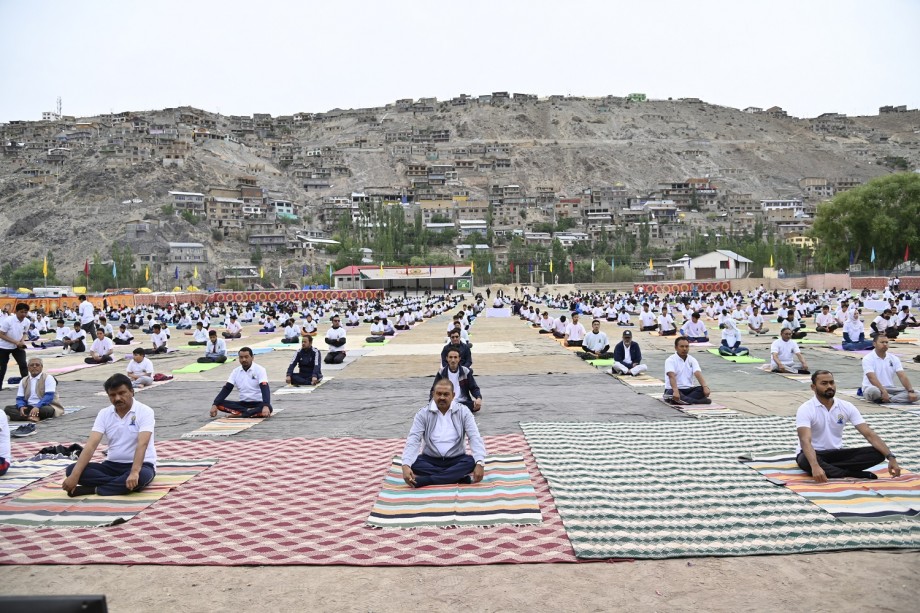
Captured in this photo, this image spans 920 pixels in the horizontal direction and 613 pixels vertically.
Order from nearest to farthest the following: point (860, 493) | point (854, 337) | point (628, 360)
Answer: point (860, 493) < point (628, 360) < point (854, 337)

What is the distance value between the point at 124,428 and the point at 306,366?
6.80 metres

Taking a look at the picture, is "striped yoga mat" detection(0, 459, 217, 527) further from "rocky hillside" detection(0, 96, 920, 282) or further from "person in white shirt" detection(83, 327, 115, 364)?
"rocky hillside" detection(0, 96, 920, 282)

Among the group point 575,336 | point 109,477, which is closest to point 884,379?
point 109,477

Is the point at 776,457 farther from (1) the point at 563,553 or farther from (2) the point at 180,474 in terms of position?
(2) the point at 180,474

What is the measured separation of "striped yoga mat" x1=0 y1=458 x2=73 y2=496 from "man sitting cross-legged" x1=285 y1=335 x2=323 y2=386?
538 centimetres

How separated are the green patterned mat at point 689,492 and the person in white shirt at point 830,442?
0.41 m

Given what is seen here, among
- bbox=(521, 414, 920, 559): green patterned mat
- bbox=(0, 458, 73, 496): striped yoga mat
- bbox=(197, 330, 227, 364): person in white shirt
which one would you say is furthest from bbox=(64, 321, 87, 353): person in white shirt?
bbox=(521, 414, 920, 559): green patterned mat

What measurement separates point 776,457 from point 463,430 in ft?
8.92

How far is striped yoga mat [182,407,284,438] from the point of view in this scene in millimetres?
8492

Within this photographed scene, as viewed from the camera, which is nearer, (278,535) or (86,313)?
(278,535)

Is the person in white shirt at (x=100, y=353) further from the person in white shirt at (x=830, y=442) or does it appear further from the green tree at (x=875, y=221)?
the green tree at (x=875, y=221)

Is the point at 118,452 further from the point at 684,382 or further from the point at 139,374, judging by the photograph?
the point at 139,374

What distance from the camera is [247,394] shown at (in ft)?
31.7

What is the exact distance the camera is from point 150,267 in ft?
331
